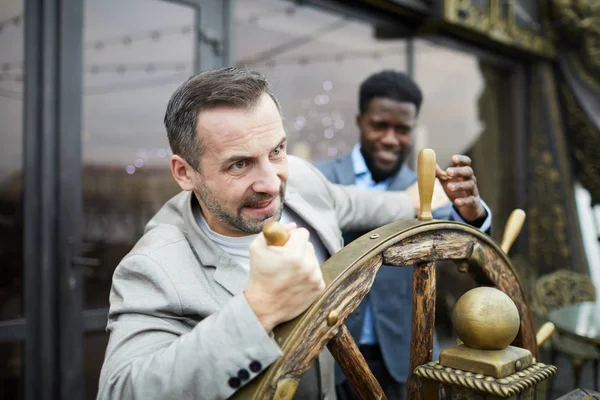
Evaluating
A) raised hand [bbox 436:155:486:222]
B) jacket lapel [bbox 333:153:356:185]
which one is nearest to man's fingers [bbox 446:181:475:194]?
raised hand [bbox 436:155:486:222]

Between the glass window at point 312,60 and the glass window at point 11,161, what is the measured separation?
3.92 ft

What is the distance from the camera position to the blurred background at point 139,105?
8.34 ft

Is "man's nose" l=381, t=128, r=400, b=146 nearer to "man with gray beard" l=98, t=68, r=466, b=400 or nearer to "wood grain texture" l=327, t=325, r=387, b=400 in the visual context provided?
"man with gray beard" l=98, t=68, r=466, b=400

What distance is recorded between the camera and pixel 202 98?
1.03m

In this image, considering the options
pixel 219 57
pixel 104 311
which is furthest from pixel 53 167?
pixel 219 57

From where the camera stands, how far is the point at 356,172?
224 centimetres

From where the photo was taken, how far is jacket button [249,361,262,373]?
0.79m

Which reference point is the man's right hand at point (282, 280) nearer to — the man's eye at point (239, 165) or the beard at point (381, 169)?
the man's eye at point (239, 165)

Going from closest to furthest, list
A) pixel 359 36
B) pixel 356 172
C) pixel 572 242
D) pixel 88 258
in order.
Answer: pixel 356 172 < pixel 88 258 < pixel 359 36 < pixel 572 242

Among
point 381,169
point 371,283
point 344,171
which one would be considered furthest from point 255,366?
point 381,169

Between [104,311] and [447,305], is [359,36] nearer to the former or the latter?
[447,305]

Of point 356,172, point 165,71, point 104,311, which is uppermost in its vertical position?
point 165,71

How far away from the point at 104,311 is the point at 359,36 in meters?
2.60

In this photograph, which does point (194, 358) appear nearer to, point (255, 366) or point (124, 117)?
point (255, 366)
